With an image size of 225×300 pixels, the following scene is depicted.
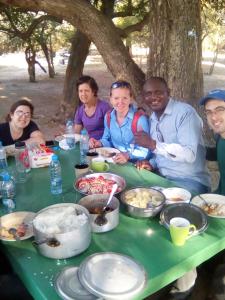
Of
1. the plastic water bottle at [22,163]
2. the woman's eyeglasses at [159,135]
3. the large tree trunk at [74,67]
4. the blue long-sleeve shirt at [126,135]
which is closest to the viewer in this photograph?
the plastic water bottle at [22,163]

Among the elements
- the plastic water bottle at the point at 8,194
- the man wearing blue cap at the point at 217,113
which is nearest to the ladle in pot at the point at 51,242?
the plastic water bottle at the point at 8,194

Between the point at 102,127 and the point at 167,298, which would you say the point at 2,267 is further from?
the point at 102,127

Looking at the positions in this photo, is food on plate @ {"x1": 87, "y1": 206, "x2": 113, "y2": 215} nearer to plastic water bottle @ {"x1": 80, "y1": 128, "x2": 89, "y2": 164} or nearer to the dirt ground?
plastic water bottle @ {"x1": 80, "y1": 128, "x2": 89, "y2": 164}

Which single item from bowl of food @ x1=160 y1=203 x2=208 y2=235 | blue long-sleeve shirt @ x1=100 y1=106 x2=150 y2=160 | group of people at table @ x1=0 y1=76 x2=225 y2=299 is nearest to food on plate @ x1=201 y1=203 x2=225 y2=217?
bowl of food @ x1=160 y1=203 x2=208 y2=235

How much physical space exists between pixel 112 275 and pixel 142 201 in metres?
0.71

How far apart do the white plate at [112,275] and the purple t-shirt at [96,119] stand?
2860mm

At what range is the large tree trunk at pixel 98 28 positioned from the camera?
17.7 ft

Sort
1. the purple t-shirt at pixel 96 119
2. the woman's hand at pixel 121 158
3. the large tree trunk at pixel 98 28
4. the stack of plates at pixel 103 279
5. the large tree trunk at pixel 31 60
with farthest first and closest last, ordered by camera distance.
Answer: the large tree trunk at pixel 31 60 → the large tree trunk at pixel 98 28 → the purple t-shirt at pixel 96 119 → the woman's hand at pixel 121 158 → the stack of plates at pixel 103 279

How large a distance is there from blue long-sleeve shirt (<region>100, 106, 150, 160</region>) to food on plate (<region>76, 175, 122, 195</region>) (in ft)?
3.12

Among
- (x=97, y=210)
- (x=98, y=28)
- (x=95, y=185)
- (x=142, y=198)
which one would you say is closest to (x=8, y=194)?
(x=95, y=185)

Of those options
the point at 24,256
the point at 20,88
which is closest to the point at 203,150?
the point at 24,256

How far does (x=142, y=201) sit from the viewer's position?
85.6 inches

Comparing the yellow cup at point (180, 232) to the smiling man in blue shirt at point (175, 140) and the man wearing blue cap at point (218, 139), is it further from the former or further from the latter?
the smiling man in blue shirt at point (175, 140)

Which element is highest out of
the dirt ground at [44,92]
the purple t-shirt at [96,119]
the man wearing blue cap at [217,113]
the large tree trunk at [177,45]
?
the large tree trunk at [177,45]
